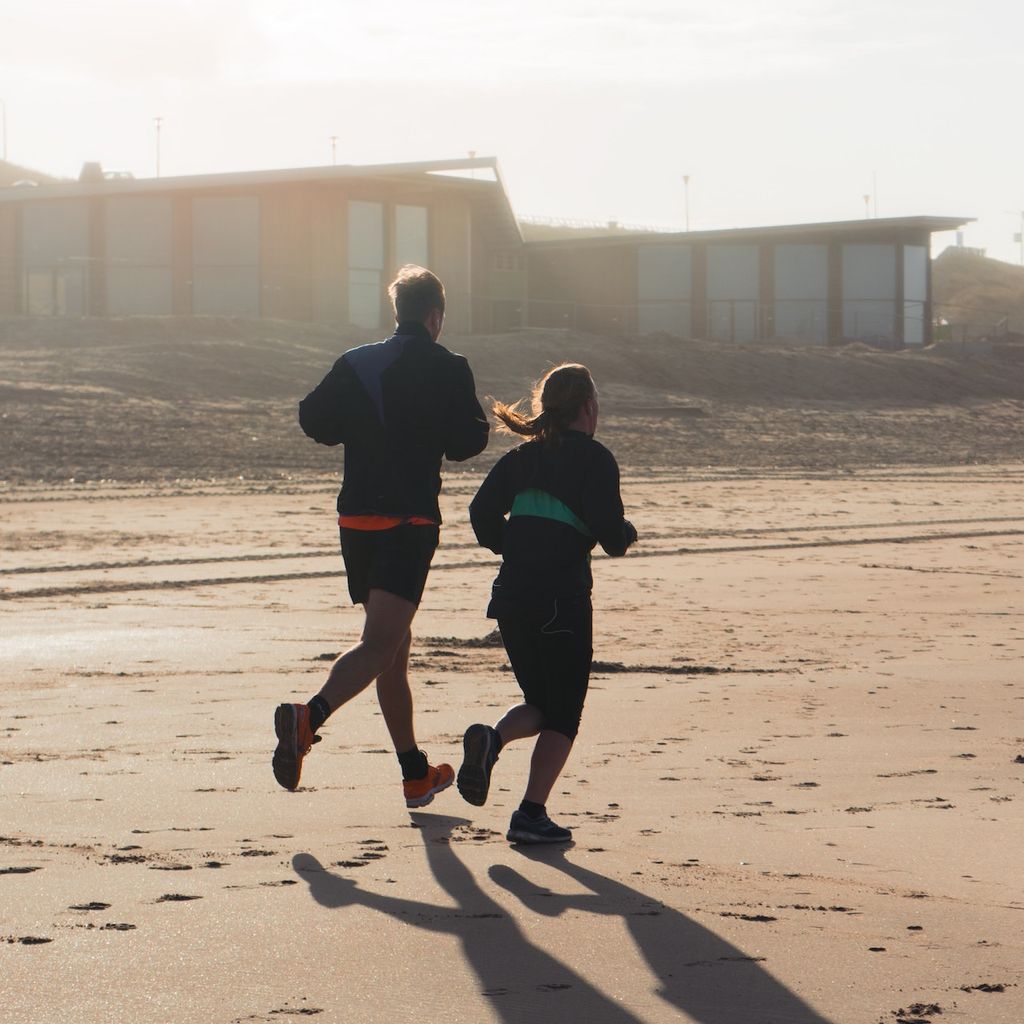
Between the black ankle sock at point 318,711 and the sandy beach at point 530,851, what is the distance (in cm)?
29

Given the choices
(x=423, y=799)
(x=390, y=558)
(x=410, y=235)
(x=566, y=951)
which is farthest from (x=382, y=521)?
(x=410, y=235)

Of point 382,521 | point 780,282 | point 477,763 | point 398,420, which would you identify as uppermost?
point 780,282

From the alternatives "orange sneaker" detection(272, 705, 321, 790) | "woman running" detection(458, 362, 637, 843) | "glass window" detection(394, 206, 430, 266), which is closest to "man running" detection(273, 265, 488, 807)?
"orange sneaker" detection(272, 705, 321, 790)

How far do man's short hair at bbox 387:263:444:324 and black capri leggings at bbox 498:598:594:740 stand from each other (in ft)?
3.44

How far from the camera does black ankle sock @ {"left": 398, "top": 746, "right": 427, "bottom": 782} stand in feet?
17.2

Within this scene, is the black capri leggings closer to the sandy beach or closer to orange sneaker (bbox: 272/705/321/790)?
the sandy beach

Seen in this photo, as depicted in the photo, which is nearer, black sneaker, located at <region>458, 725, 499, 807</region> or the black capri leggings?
black sneaker, located at <region>458, 725, 499, 807</region>

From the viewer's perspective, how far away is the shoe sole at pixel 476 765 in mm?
4789

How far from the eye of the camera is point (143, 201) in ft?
136

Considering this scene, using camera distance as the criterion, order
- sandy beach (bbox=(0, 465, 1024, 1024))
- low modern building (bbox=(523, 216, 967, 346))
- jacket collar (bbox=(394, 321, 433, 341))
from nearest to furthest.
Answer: sandy beach (bbox=(0, 465, 1024, 1024)), jacket collar (bbox=(394, 321, 433, 341)), low modern building (bbox=(523, 216, 967, 346))

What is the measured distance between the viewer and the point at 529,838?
4.73 meters

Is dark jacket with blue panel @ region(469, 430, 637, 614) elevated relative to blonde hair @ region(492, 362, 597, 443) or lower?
lower

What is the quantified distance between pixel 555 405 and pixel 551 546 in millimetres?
408

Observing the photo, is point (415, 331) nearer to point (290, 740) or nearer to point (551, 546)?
point (551, 546)
